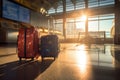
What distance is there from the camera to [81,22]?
20.5 metres

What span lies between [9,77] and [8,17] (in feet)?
20.5

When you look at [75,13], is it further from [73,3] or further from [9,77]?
[9,77]

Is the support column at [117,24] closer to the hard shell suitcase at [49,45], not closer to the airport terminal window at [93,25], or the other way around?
the airport terminal window at [93,25]

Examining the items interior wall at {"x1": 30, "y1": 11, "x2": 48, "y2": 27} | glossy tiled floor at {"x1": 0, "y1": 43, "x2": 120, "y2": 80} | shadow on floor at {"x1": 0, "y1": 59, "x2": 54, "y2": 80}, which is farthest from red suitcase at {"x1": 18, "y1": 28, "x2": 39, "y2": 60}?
interior wall at {"x1": 30, "y1": 11, "x2": 48, "y2": 27}

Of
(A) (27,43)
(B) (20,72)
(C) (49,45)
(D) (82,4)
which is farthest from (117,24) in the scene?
(B) (20,72)

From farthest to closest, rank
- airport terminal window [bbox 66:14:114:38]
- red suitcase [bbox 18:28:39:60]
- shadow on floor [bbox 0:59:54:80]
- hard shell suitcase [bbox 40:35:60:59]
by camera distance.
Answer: airport terminal window [bbox 66:14:114:38] → hard shell suitcase [bbox 40:35:60:59] → red suitcase [bbox 18:28:39:60] → shadow on floor [bbox 0:59:54:80]

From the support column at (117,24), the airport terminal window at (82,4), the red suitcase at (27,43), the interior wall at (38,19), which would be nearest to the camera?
the red suitcase at (27,43)

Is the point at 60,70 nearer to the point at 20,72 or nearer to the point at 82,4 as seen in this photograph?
the point at 20,72

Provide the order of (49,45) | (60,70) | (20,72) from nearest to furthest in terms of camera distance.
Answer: (20,72)
(60,70)
(49,45)

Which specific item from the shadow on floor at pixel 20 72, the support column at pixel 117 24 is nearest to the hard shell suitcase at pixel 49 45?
the shadow on floor at pixel 20 72

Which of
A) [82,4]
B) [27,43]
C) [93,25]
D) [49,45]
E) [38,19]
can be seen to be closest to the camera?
[27,43]

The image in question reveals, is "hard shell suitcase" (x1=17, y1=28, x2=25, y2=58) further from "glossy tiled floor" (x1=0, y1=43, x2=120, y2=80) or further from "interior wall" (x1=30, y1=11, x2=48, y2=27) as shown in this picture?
"interior wall" (x1=30, y1=11, x2=48, y2=27)

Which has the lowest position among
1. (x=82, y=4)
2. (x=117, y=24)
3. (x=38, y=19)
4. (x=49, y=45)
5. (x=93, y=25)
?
(x=49, y=45)

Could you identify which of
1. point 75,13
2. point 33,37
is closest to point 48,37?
point 33,37
